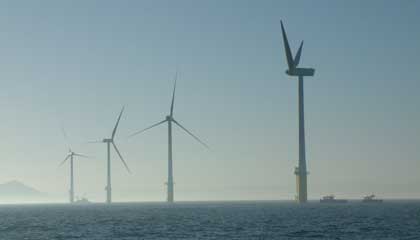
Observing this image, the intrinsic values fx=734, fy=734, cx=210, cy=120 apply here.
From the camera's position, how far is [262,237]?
113875mm

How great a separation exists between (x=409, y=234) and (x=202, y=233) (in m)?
34.2

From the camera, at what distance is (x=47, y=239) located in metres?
117

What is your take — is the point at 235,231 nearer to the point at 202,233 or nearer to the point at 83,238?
the point at 202,233

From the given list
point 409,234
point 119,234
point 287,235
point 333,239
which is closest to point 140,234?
point 119,234

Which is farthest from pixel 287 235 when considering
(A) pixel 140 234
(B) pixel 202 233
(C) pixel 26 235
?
(C) pixel 26 235

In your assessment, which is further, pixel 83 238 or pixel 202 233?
pixel 202 233

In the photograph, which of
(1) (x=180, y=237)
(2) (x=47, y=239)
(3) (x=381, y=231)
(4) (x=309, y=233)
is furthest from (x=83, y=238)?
(3) (x=381, y=231)

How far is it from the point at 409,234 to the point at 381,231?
8843 mm

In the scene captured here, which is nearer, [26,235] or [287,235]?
[287,235]

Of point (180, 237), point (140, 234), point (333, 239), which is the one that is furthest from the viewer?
point (140, 234)

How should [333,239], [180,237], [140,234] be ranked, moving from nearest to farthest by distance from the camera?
[333,239], [180,237], [140,234]

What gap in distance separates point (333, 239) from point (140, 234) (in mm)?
34191

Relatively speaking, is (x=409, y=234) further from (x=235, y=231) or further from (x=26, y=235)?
(x=26, y=235)

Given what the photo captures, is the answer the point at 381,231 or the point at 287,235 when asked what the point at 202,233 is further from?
the point at 381,231
